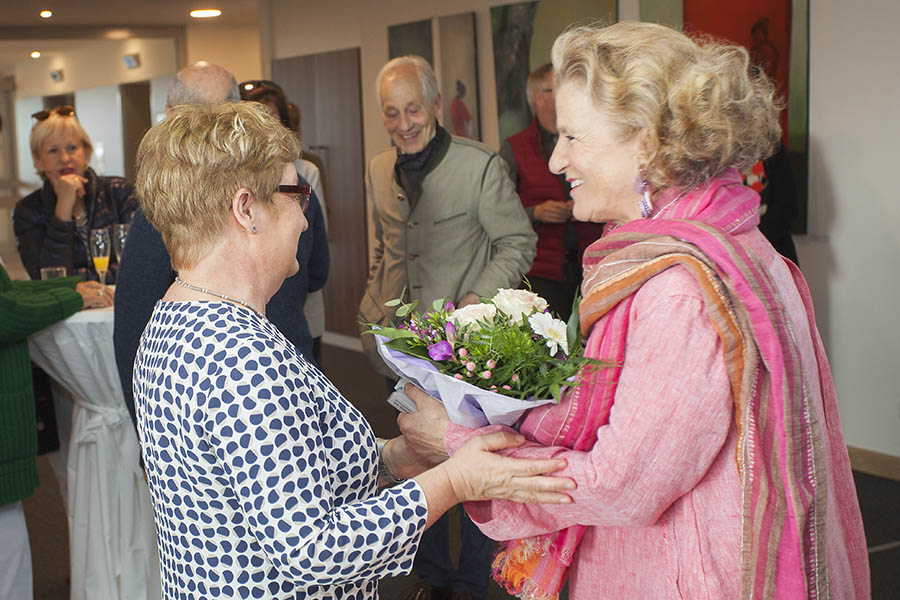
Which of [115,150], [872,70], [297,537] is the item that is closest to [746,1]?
[872,70]

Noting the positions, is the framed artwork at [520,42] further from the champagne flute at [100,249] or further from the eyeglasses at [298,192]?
the eyeglasses at [298,192]

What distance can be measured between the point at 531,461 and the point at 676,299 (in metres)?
0.35

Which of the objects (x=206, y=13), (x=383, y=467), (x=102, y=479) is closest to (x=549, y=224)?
(x=102, y=479)

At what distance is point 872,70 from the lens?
14.5 feet

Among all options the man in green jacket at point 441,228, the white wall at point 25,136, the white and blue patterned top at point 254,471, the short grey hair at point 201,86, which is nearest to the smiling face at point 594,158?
the white and blue patterned top at point 254,471

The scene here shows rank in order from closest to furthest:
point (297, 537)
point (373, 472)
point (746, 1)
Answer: point (297, 537) < point (373, 472) < point (746, 1)

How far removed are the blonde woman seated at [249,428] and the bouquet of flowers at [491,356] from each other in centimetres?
10

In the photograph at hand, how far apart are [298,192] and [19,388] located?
5.71 ft

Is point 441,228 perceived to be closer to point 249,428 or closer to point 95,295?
point 95,295

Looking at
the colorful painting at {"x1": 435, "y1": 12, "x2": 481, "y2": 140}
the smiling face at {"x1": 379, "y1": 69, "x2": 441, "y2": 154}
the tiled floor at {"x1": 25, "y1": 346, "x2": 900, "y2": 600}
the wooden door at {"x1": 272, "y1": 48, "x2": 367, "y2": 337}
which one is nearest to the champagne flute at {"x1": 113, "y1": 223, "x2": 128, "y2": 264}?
the smiling face at {"x1": 379, "y1": 69, "x2": 441, "y2": 154}

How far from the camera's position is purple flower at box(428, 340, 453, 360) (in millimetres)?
1435

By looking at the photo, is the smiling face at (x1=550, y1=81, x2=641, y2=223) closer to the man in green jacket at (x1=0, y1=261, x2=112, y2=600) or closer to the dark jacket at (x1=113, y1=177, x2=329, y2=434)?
the dark jacket at (x1=113, y1=177, x2=329, y2=434)

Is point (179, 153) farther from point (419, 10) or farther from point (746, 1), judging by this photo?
point (419, 10)

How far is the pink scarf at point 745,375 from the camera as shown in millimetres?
1327
